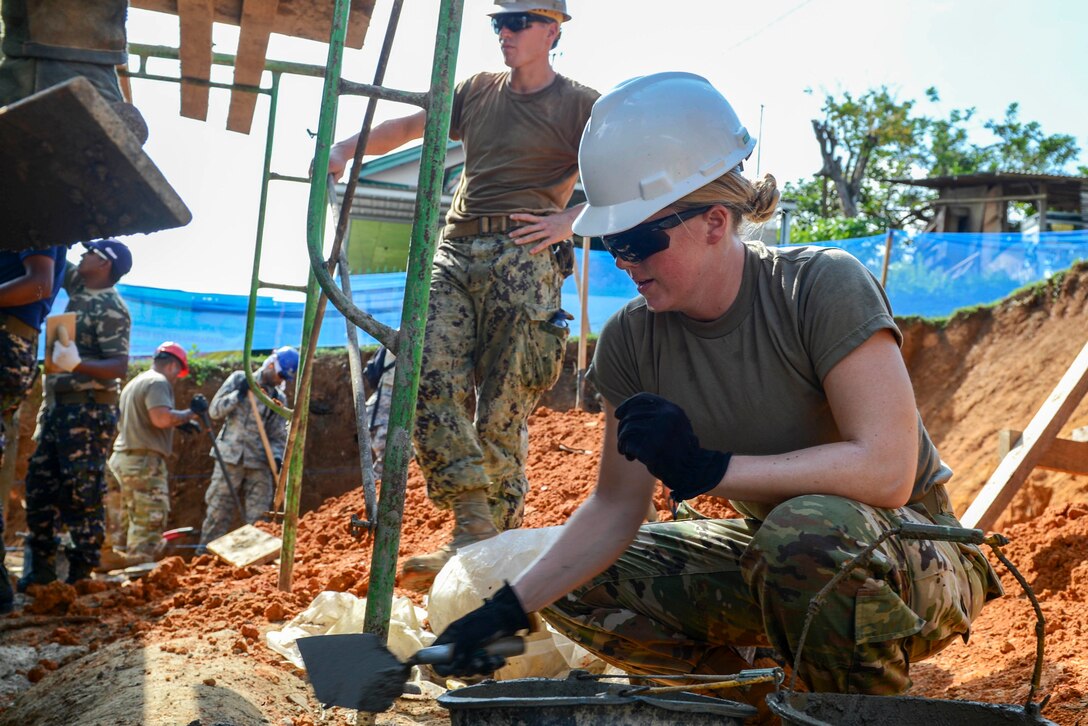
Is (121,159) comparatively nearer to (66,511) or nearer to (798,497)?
(798,497)

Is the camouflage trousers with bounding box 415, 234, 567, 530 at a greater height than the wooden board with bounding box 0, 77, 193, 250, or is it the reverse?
the wooden board with bounding box 0, 77, 193, 250

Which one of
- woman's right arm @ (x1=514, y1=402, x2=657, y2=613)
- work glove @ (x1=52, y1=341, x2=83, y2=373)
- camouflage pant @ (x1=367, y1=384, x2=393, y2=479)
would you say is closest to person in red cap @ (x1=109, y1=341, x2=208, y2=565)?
camouflage pant @ (x1=367, y1=384, x2=393, y2=479)

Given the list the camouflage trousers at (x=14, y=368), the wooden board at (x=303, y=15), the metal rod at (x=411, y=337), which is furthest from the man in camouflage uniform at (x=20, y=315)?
the metal rod at (x=411, y=337)

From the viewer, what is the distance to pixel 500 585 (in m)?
3.20

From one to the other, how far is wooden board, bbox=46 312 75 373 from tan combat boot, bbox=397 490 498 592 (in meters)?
2.80

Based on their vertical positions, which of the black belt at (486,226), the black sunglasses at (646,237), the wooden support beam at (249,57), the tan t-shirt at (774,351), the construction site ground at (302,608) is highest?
the wooden support beam at (249,57)

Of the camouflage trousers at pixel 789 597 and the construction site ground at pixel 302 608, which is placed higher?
the camouflage trousers at pixel 789 597

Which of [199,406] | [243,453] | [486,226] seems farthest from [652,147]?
[243,453]

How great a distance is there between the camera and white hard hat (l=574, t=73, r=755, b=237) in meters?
2.27

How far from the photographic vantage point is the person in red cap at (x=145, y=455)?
27.2ft

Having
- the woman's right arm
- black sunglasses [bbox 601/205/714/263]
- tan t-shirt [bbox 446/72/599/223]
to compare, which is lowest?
the woman's right arm

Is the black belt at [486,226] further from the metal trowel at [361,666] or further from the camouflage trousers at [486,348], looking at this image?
the metal trowel at [361,666]

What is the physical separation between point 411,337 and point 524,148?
1762 mm

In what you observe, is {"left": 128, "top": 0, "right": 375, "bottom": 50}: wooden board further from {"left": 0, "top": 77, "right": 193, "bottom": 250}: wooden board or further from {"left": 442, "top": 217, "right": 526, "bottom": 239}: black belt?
{"left": 0, "top": 77, "right": 193, "bottom": 250}: wooden board
